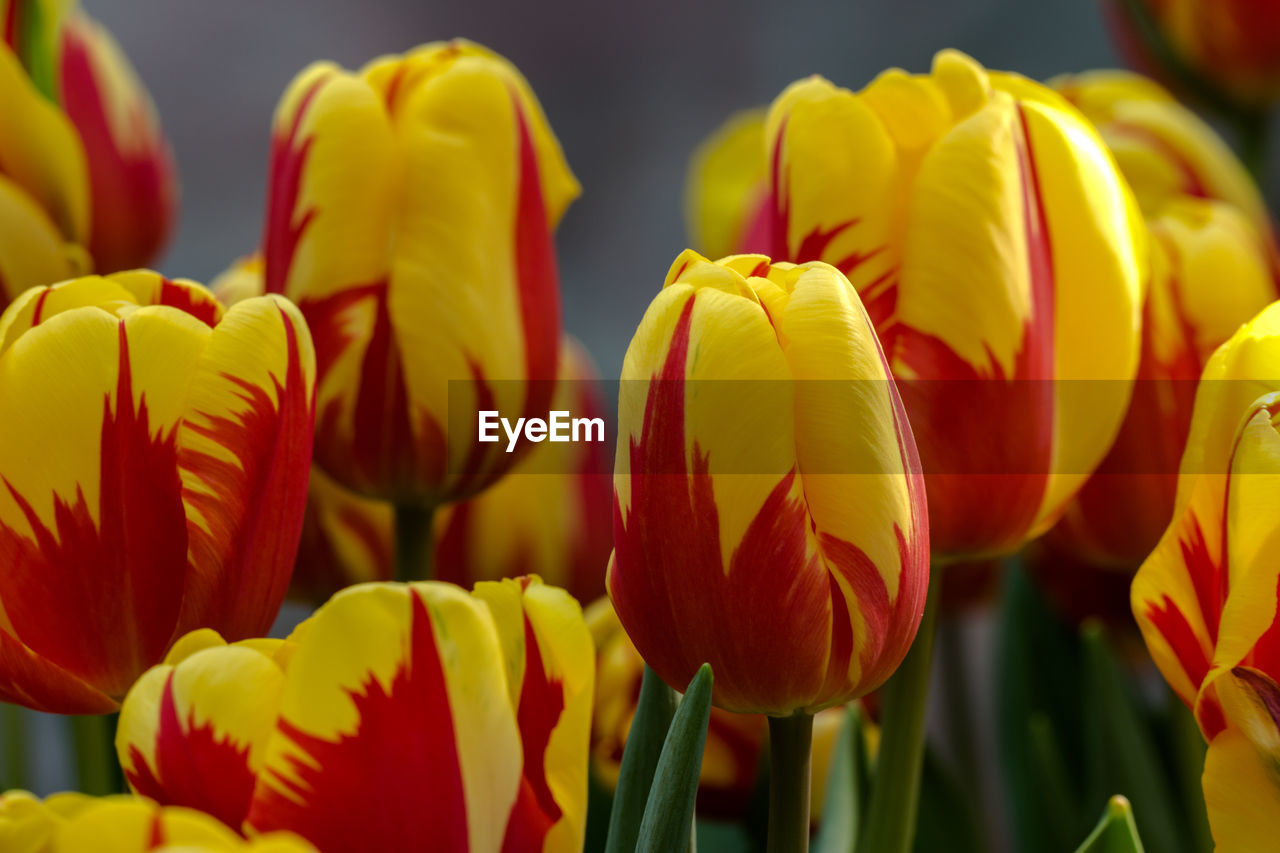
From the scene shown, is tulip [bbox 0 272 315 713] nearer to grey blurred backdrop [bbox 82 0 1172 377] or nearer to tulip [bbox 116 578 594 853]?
tulip [bbox 116 578 594 853]

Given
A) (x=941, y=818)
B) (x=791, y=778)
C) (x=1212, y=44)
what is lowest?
(x=941, y=818)

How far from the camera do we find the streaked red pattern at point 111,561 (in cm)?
24

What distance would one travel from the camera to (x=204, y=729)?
7.7 inches

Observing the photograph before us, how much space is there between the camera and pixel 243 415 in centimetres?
24

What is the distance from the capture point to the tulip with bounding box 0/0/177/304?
14.7 inches

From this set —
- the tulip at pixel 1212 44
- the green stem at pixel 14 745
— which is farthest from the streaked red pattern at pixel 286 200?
the tulip at pixel 1212 44

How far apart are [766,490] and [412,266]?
129 millimetres

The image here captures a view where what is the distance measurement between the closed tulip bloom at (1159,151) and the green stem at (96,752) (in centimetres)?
33

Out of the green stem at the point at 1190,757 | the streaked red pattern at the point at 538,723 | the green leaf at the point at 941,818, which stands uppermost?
the streaked red pattern at the point at 538,723

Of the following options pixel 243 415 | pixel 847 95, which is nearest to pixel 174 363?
pixel 243 415

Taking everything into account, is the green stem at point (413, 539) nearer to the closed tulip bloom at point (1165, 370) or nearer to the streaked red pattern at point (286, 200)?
the streaked red pattern at point (286, 200)

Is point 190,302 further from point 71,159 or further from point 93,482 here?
point 71,159

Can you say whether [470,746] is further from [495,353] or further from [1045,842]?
[1045,842]

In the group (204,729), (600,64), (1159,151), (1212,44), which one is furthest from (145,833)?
(600,64)
